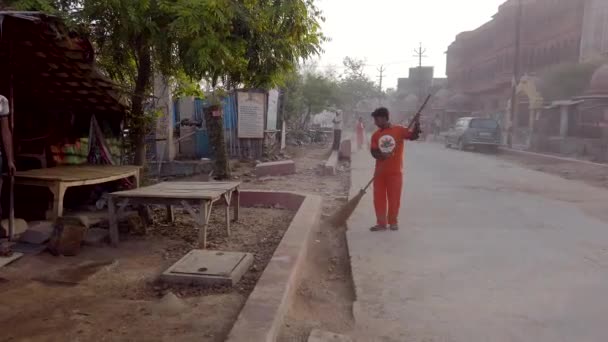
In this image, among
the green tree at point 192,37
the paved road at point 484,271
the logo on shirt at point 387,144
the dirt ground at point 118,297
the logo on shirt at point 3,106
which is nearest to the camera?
the dirt ground at point 118,297

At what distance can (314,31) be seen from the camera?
239 inches

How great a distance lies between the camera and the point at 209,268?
162 inches

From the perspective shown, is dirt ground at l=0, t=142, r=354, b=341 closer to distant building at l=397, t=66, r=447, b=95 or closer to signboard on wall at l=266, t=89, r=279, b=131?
signboard on wall at l=266, t=89, r=279, b=131

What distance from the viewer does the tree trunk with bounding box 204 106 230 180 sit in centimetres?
861

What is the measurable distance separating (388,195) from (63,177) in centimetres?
380

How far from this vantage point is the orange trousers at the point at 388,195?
6.27 meters

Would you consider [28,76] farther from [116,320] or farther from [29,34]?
[116,320]

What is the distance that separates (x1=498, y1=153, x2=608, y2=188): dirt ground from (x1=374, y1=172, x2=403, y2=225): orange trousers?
7.72m

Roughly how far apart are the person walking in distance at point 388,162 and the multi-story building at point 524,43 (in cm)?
2616

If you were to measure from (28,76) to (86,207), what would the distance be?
185cm

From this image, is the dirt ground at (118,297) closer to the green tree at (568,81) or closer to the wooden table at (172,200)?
the wooden table at (172,200)

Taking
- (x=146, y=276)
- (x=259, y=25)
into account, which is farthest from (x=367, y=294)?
(x=259, y=25)

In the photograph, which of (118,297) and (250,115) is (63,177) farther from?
(250,115)

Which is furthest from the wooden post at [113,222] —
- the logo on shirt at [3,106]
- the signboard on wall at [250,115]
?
the signboard on wall at [250,115]
